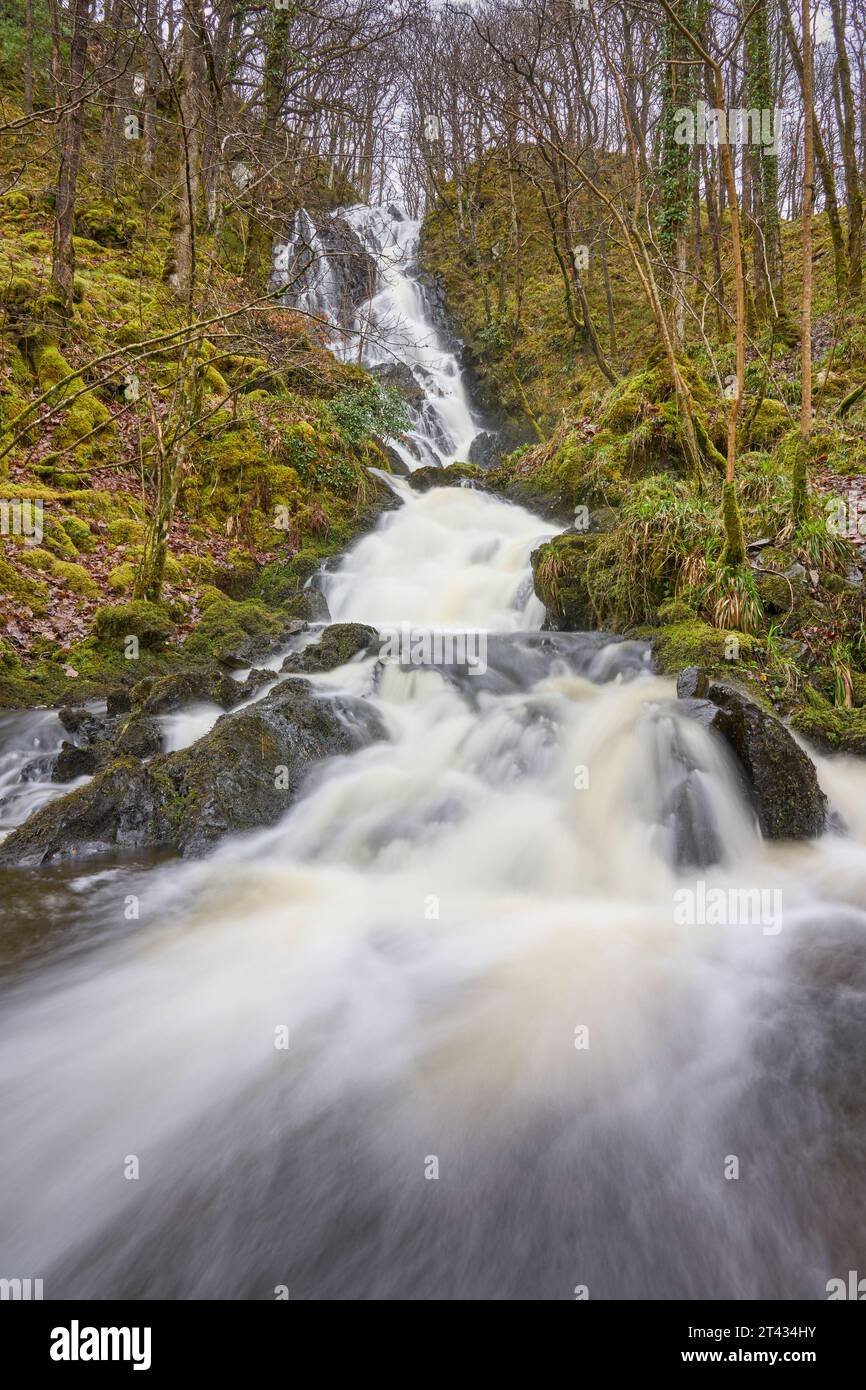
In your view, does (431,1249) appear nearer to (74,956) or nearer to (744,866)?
(74,956)

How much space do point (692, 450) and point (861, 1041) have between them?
7.23 meters

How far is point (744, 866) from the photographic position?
4062mm

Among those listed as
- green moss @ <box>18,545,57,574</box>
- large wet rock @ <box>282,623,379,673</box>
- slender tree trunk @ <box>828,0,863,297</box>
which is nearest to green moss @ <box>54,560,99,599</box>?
green moss @ <box>18,545,57,574</box>

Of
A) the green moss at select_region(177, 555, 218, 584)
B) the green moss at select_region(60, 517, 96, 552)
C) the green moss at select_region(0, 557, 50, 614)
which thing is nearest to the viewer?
the green moss at select_region(0, 557, 50, 614)

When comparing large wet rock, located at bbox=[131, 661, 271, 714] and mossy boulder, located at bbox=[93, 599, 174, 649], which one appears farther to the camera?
mossy boulder, located at bbox=[93, 599, 174, 649]

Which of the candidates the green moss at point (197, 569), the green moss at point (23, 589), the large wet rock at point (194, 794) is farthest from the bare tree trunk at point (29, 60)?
the large wet rock at point (194, 794)

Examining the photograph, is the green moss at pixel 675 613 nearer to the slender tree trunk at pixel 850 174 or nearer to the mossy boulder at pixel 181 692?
the mossy boulder at pixel 181 692

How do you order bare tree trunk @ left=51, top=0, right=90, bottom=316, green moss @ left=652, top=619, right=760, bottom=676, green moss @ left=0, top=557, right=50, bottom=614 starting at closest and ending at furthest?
green moss @ left=652, top=619, right=760, bottom=676 → green moss @ left=0, top=557, right=50, bottom=614 → bare tree trunk @ left=51, top=0, right=90, bottom=316

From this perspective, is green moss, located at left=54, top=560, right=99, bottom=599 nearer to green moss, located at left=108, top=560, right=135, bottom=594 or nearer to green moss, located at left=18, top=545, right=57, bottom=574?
green moss, located at left=18, top=545, right=57, bottom=574

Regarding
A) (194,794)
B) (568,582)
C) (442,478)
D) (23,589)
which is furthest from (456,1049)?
(442,478)

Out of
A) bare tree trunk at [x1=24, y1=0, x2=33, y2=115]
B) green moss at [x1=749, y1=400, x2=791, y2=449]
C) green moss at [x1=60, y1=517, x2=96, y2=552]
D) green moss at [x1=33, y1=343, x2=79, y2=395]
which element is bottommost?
green moss at [x1=60, y1=517, x2=96, y2=552]

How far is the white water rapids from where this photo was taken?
6.39ft

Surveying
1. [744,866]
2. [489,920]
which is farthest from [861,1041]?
[489,920]

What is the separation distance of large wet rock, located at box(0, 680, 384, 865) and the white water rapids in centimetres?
23
